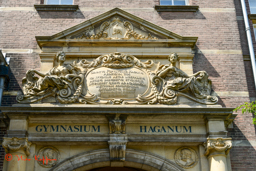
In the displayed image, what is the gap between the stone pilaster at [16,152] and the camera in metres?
8.16

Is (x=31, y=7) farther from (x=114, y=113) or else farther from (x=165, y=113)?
(x=165, y=113)

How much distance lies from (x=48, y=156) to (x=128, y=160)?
1.89 metres

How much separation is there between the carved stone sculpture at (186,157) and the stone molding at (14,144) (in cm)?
351

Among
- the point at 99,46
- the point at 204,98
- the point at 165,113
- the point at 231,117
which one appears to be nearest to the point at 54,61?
the point at 99,46

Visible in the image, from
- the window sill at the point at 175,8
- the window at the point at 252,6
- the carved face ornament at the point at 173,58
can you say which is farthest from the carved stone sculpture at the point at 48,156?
the window at the point at 252,6

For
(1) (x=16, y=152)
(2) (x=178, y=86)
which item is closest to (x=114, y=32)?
(2) (x=178, y=86)

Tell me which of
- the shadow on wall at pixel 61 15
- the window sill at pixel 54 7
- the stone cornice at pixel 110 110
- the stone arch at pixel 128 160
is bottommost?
the stone arch at pixel 128 160

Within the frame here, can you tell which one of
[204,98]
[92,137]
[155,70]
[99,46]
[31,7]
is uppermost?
[31,7]

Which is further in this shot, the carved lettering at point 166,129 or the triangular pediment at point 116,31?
the triangular pediment at point 116,31

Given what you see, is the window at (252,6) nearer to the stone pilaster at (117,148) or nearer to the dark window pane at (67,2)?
the dark window pane at (67,2)

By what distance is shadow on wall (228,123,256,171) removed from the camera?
8.80 meters

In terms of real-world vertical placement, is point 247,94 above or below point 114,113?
above

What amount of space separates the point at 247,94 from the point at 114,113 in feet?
11.9

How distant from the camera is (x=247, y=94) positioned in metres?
9.70
